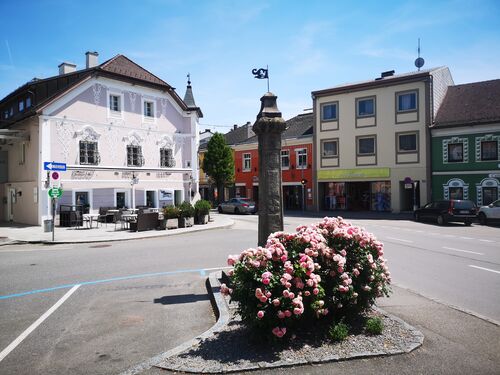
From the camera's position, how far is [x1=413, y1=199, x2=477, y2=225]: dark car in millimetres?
21953

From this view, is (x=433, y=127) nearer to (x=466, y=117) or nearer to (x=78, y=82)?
(x=466, y=117)

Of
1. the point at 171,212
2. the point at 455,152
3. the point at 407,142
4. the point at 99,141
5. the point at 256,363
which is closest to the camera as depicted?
the point at 256,363

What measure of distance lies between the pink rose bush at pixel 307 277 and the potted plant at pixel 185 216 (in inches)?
621

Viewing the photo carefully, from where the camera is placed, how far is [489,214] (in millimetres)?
22281

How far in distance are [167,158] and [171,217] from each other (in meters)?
9.95

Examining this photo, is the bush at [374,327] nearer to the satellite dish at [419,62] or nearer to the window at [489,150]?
the window at [489,150]

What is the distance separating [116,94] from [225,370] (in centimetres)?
2513

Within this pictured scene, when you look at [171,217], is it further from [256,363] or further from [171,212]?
[256,363]

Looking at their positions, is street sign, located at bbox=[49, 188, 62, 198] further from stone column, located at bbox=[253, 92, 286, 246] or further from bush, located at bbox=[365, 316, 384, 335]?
bush, located at bbox=[365, 316, 384, 335]

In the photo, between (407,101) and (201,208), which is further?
(407,101)

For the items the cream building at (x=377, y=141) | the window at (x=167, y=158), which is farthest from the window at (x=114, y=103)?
the cream building at (x=377, y=141)

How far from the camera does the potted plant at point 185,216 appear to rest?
67.4 ft

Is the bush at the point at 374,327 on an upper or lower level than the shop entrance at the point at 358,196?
A: lower

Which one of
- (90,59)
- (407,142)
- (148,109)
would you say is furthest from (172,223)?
(407,142)
